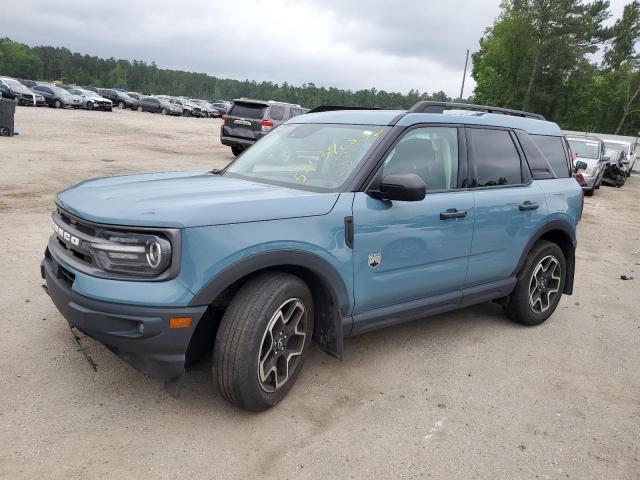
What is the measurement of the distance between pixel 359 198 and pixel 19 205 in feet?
21.3

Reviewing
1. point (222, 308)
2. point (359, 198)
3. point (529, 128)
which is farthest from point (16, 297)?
point (529, 128)

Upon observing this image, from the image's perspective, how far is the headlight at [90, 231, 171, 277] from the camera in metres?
2.54

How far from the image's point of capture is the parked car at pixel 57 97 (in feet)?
120

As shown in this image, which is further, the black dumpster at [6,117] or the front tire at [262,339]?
the black dumpster at [6,117]

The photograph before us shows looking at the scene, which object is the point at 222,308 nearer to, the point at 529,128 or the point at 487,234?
the point at 487,234

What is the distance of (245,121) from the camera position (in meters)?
15.6

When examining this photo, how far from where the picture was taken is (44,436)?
2674 millimetres

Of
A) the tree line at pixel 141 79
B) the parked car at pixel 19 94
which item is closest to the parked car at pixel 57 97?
the parked car at pixel 19 94

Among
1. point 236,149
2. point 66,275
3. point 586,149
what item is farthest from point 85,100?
point 66,275

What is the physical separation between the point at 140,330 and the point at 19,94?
3738cm

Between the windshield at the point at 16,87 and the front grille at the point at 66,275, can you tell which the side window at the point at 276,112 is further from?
the windshield at the point at 16,87

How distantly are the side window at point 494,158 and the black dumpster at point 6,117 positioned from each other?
55.1 feet

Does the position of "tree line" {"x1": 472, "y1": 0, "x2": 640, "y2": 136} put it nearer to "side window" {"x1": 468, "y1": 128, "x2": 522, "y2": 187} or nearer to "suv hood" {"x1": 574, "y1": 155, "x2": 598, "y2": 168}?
"suv hood" {"x1": 574, "y1": 155, "x2": 598, "y2": 168}

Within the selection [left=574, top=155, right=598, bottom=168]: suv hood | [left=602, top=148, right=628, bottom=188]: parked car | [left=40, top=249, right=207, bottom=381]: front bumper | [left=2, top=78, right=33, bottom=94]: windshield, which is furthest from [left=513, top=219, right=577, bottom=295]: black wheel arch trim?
[left=2, top=78, right=33, bottom=94]: windshield
